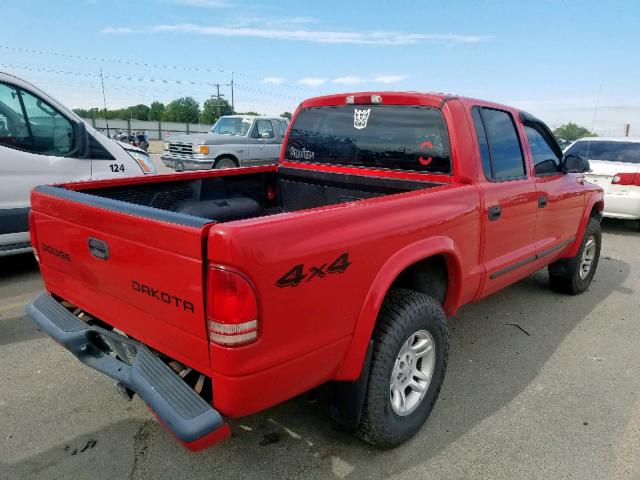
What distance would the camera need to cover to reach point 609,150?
8516 millimetres

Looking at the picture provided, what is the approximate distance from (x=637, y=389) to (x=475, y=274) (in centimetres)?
137

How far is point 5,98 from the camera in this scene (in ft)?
15.2

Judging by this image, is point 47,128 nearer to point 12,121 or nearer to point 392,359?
point 12,121

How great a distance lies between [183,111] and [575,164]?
387 feet

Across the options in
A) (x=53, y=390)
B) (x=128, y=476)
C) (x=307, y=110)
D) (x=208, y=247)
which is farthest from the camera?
(x=307, y=110)

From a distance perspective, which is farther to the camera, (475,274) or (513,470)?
(475,274)

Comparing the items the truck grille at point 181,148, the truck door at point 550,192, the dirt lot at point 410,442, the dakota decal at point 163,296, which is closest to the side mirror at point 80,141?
the dirt lot at point 410,442

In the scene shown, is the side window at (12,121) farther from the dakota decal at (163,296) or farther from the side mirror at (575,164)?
the side mirror at (575,164)

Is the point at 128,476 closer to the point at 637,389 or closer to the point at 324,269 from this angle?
the point at 324,269

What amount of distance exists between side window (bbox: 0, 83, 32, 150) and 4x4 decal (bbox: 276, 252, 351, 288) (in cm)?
429

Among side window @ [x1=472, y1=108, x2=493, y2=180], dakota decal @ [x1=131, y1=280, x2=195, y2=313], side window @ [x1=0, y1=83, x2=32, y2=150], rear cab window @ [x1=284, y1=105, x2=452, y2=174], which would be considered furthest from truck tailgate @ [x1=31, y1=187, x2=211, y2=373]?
side window @ [x1=0, y1=83, x2=32, y2=150]

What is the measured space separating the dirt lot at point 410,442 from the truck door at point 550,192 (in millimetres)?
862

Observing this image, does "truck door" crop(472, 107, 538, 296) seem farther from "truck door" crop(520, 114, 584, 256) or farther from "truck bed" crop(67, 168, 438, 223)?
"truck bed" crop(67, 168, 438, 223)

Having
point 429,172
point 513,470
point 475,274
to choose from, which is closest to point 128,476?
point 513,470
